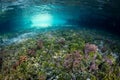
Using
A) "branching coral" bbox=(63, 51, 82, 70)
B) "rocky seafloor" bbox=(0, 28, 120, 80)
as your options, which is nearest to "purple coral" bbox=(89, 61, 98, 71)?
"rocky seafloor" bbox=(0, 28, 120, 80)

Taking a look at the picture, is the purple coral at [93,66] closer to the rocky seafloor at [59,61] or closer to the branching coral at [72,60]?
the rocky seafloor at [59,61]

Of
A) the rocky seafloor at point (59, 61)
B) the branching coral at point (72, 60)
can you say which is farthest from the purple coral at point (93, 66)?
the branching coral at point (72, 60)

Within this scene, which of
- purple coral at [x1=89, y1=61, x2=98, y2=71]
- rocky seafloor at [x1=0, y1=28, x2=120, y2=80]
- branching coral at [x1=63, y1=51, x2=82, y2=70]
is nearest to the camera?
rocky seafloor at [x1=0, y1=28, x2=120, y2=80]

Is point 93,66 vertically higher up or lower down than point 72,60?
lower down

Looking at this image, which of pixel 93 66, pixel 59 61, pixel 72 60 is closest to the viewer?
pixel 93 66

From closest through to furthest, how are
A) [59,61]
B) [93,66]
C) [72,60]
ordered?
[93,66]
[72,60]
[59,61]

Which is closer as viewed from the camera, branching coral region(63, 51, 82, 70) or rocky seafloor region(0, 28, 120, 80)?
rocky seafloor region(0, 28, 120, 80)

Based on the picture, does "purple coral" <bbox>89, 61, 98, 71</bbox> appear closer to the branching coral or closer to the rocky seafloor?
the rocky seafloor

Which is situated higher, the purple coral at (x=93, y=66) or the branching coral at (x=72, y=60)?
the branching coral at (x=72, y=60)

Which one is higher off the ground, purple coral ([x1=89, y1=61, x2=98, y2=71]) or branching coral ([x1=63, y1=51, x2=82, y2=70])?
branching coral ([x1=63, y1=51, x2=82, y2=70])

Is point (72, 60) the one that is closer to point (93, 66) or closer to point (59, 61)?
point (59, 61)

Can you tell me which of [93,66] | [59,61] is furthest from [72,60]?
[93,66]
